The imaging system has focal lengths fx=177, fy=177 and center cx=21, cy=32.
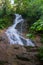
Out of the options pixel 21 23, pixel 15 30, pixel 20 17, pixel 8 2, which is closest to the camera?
pixel 15 30

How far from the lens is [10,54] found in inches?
422

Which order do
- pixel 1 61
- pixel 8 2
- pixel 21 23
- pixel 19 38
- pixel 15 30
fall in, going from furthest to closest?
Result: pixel 8 2 < pixel 21 23 < pixel 15 30 < pixel 19 38 < pixel 1 61

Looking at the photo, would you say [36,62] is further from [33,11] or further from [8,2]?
[8,2]

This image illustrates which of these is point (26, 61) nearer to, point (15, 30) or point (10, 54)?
point (10, 54)

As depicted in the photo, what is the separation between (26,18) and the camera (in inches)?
768

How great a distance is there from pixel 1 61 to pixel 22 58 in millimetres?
1271

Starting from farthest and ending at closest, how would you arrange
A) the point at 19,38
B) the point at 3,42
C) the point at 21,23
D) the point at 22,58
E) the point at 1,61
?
the point at 21,23
the point at 19,38
the point at 3,42
the point at 22,58
the point at 1,61

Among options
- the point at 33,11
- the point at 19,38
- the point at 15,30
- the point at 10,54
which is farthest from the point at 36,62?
the point at 33,11

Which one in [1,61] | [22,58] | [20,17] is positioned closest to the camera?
[1,61]

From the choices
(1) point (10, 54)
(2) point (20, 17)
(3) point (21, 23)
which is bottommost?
(1) point (10, 54)

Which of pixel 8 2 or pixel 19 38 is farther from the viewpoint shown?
pixel 8 2

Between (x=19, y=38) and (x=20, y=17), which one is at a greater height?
(x=20, y=17)

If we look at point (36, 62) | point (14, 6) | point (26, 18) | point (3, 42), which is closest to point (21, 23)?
point (26, 18)

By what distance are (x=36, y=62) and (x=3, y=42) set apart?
14.6 feet
